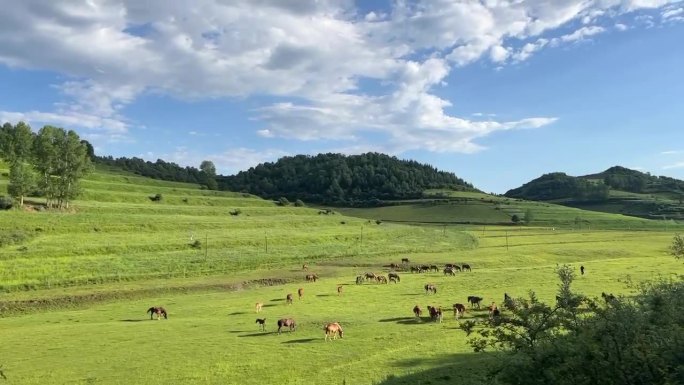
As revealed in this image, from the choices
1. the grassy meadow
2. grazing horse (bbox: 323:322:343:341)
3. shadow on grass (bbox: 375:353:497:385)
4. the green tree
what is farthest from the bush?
shadow on grass (bbox: 375:353:497:385)

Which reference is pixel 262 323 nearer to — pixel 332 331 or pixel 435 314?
pixel 332 331

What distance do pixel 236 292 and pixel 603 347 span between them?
150 feet

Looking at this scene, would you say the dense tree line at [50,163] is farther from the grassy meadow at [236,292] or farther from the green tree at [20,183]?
the grassy meadow at [236,292]

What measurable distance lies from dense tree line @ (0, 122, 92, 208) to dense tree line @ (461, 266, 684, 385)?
103 metres

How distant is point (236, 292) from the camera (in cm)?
5462

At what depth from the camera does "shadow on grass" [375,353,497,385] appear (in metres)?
21.2

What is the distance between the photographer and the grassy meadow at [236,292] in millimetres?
25328

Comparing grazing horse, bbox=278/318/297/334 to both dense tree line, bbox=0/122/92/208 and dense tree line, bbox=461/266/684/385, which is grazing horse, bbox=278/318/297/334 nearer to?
dense tree line, bbox=461/266/684/385

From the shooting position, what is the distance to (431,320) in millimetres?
35750

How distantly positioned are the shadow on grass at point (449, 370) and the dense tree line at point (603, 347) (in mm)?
3645

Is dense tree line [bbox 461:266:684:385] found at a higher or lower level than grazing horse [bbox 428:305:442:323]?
higher

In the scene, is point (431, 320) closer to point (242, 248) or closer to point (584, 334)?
point (584, 334)

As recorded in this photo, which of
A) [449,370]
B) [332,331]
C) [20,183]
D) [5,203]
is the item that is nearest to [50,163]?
[20,183]

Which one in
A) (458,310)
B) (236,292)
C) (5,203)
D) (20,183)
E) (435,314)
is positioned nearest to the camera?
(435,314)
